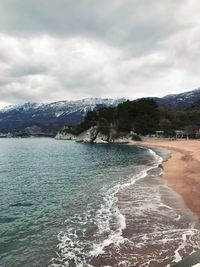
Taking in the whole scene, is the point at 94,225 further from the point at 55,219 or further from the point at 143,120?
the point at 143,120

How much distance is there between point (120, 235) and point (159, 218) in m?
4.48

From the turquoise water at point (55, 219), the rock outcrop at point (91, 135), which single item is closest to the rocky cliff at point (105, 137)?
the rock outcrop at point (91, 135)

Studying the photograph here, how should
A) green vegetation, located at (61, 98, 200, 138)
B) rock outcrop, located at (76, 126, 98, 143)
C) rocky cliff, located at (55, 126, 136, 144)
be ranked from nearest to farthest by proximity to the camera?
green vegetation, located at (61, 98, 200, 138)
rocky cliff, located at (55, 126, 136, 144)
rock outcrop, located at (76, 126, 98, 143)

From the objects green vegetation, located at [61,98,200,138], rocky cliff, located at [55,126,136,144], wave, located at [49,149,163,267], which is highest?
green vegetation, located at [61,98,200,138]

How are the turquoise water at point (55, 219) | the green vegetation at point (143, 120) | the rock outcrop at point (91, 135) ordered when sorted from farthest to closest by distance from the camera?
the rock outcrop at point (91, 135) < the green vegetation at point (143, 120) < the turquoise water at point (55, 219)

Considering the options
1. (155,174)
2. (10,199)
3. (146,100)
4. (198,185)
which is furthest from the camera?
(146,100)

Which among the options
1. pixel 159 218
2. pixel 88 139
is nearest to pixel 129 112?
pixel 88 139

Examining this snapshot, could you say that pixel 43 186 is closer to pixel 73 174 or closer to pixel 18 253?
pixel 73 174

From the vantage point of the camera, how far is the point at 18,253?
674 inches

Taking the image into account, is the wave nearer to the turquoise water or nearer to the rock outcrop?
the turquoise water

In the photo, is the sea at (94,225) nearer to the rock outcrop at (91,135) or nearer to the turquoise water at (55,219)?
the turquoise water at (55,219)

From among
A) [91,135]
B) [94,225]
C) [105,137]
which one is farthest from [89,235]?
[91,135]

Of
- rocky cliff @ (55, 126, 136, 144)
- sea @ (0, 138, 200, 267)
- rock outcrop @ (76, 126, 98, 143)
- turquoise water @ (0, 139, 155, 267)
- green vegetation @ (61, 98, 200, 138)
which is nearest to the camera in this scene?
sea @ (0, 138, 200, 267)

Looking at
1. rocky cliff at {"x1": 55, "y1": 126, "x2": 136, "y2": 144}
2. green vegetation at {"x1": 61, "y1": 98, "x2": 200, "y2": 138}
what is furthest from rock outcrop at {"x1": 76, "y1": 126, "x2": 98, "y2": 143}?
green vegetation at {"x1": 61, "y1": 98, "x2": 200, "y2": 138}
